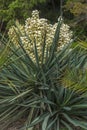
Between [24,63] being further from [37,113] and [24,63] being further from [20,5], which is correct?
[20,5]

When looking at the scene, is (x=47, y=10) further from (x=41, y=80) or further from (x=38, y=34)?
(x=41, y=80)

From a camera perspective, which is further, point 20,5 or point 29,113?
point 20,5

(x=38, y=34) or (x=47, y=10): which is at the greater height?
(x=47, y=10)

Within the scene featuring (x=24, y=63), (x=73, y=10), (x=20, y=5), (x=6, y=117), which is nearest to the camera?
(x=6, y=117)

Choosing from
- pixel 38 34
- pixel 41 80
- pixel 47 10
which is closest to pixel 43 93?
pixel 41 80

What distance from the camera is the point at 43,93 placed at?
7242mm

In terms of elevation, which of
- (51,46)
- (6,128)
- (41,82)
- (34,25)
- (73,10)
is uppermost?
(73,10)

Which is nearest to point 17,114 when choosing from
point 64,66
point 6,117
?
point 6,117

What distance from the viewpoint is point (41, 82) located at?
23.8 feet

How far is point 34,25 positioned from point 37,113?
1.76m

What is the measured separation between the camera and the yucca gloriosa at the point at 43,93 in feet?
22.5

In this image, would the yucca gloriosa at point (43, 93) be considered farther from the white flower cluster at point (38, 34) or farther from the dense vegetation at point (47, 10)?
the dense vegetation at point (47, 10)

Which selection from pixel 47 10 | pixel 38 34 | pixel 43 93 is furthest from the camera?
pixel 47 10

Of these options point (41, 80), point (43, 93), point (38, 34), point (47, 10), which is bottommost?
point (43, 93)
